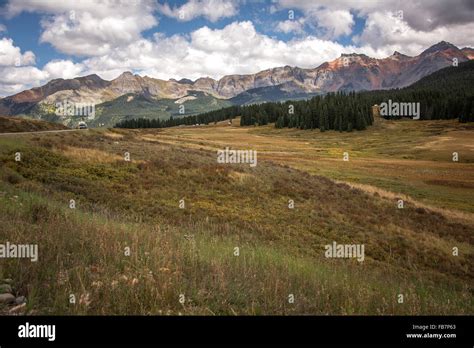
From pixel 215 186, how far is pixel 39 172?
41.8 ft

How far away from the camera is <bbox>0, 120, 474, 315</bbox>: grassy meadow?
228 inches

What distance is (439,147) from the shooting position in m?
93.8

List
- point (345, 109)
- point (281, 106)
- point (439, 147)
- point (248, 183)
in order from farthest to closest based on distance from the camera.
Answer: point (281, 106) → point (345, 109) → point (439, 147) → point (248, 183)

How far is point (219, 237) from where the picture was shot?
549 inches

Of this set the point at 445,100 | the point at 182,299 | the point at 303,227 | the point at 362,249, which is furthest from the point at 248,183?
the point at 445,100

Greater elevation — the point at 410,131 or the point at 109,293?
the point at 410,131

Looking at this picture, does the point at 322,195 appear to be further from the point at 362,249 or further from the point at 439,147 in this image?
the point at 439,147

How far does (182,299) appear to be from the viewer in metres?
5.46

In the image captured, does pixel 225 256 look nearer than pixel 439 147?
Yes

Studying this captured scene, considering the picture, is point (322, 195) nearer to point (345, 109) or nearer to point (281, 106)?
point (345, 109)

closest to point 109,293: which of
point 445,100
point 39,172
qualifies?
point 39,172

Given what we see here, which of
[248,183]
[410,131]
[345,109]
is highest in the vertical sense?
[345,109]

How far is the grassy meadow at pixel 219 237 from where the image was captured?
5.79m
